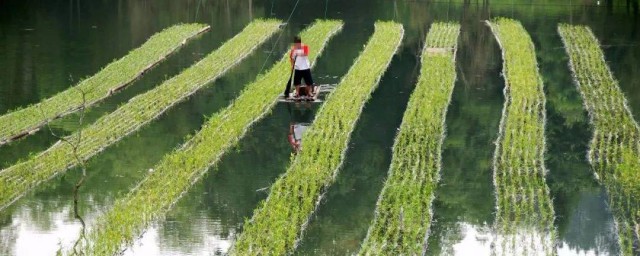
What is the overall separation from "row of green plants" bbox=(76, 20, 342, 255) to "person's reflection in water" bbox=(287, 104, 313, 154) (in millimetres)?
546

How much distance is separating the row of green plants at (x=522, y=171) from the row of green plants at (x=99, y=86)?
5600 mm

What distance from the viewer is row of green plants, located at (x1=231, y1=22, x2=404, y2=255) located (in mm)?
13984

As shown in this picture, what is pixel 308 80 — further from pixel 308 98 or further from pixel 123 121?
pixel 123 121

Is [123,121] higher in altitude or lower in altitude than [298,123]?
higher

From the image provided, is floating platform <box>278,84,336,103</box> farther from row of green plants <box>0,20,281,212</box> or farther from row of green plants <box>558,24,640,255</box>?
row of green plants <box>558,24,640,255</box>

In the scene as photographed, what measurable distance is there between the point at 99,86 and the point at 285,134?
240 inches

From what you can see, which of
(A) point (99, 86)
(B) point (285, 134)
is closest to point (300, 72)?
(B) point (285, 134)

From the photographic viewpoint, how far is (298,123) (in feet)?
69.5

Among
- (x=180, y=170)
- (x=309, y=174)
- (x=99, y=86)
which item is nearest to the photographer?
(x=309, y=174)

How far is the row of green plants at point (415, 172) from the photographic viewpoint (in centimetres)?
1413

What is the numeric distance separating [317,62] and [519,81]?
5.40m

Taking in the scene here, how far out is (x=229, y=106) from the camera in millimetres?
22438

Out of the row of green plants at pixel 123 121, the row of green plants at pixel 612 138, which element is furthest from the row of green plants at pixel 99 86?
the row of green plants at pixel 612 138

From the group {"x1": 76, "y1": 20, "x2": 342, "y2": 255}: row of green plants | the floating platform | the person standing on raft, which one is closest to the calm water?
{"x1": 76, "y1": 20, "x2": 342, "y2": 255}: row of green plants
